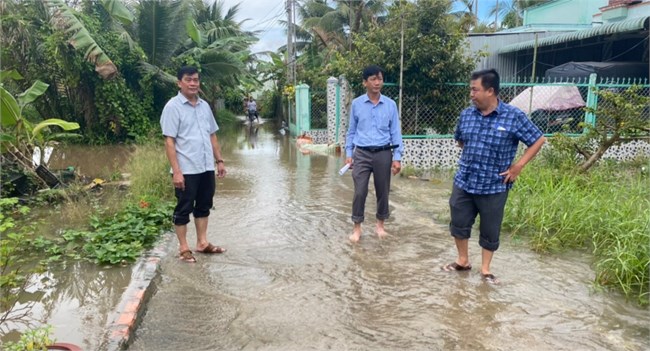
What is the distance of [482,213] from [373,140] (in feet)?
4.69

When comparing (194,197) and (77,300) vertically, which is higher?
(194,197)

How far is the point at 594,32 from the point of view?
11.5 m

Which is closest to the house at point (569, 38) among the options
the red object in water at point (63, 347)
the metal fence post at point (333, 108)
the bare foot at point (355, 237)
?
the metal fence post at point (333, 108)

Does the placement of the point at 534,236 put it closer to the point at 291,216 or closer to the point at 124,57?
the point at 291,216

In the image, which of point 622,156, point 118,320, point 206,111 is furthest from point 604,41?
point 118,320

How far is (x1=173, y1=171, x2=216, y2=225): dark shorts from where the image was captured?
14.3 feet

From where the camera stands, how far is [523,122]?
367 cm

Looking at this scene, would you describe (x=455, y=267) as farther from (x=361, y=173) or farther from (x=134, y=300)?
(x=134, y=300)

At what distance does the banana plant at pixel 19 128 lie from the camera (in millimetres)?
6297

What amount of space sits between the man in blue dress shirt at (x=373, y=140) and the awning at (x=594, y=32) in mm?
8288

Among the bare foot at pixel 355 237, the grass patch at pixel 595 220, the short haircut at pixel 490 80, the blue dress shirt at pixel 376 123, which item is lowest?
the bare foot at pixel 355 237

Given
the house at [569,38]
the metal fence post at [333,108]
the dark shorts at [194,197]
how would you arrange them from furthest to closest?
the metal fence post at [333,108] < the house at [569,38] < the dark shorts at [194,197]

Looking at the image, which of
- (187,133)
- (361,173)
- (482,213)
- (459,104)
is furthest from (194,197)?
(459,104)

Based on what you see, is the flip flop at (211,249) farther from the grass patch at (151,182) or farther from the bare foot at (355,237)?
the grass patch at (151,182)
